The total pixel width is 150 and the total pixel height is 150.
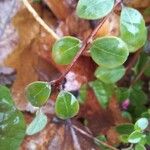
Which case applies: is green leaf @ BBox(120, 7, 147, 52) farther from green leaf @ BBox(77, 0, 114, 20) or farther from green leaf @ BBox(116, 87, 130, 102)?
green leaf @ BBox(116, 87, 130, 102)

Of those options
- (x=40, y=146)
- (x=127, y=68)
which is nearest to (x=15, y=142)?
(x=40, y=146)

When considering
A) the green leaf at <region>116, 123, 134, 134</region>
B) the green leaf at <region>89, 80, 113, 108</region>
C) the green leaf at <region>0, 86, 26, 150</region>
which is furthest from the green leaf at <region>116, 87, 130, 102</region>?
the green leaf at <region>0, 86, 26, 150</region>

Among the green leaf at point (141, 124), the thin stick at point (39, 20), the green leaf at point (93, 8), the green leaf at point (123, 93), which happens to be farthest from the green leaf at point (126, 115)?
the green leaf at point (93, 8)

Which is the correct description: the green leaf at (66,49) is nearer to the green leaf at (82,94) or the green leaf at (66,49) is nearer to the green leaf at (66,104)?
the green leaf at (66,104)

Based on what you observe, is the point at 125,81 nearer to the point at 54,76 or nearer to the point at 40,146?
the point at 54,76

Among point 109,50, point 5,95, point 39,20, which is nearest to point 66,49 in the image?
point 109,50
